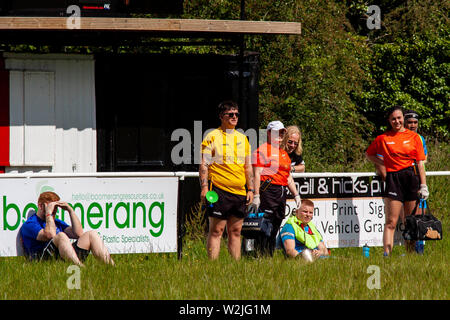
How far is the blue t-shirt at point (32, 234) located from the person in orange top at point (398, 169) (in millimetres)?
4249

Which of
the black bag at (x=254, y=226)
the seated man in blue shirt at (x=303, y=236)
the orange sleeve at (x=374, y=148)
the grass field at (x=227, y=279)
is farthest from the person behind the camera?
the orange sleeve at (x=374, y=148)

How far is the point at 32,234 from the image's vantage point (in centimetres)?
814

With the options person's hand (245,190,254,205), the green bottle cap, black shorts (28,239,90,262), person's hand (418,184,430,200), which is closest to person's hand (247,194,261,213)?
person's hand (245,190,254,205)

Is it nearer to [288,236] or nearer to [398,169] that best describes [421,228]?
[398,169]

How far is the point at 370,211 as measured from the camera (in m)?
10.4

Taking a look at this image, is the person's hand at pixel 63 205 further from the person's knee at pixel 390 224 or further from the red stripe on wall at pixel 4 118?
the person's knee at pixel 390 224

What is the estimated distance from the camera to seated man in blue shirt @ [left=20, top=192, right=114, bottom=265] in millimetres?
8094

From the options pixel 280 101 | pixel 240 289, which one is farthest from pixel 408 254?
pixel 280 101

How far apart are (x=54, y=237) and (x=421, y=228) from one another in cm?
449

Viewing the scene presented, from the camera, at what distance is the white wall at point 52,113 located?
38.3 ft

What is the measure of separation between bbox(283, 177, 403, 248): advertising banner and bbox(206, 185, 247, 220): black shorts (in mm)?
1698

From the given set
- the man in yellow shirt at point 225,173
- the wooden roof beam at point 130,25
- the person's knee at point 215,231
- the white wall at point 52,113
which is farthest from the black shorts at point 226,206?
the white wall at point 52,113

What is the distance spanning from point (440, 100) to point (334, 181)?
22640mm

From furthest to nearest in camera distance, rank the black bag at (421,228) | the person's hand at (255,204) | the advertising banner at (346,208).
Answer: the advertising banner at (346,208) < the black bag at (421,228) < the person's hand at (255,204)
